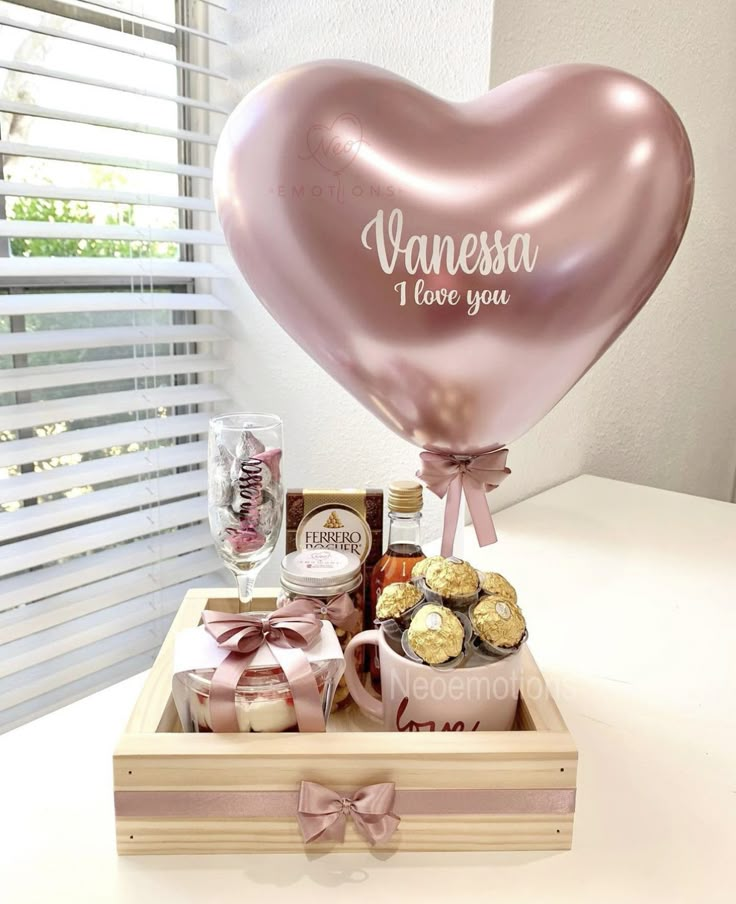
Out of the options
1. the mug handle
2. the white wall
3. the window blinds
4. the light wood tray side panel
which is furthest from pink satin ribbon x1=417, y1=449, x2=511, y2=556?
the window blinds

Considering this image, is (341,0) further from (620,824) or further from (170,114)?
(620,824)

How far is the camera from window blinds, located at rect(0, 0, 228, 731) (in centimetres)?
118

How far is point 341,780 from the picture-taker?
1.82 ft

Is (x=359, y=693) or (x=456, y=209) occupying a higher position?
(x=456, y=209)

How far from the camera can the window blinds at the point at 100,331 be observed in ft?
3.88

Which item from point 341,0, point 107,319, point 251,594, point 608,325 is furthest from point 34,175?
point 608,325

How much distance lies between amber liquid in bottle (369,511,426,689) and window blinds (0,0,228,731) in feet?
2.24

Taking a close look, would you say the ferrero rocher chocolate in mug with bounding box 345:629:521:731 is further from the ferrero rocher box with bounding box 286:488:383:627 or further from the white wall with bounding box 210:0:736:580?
the white wall with bounding box 210:0:736:580

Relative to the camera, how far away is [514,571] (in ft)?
3.56

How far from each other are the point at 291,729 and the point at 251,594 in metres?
0.18

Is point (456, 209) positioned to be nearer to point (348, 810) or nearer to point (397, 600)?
point (397, 600)

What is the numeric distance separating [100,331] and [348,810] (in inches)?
38.2

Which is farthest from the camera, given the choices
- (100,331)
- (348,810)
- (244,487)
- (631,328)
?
(631,328)

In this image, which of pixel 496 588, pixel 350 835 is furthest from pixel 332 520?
pixel 350 835
